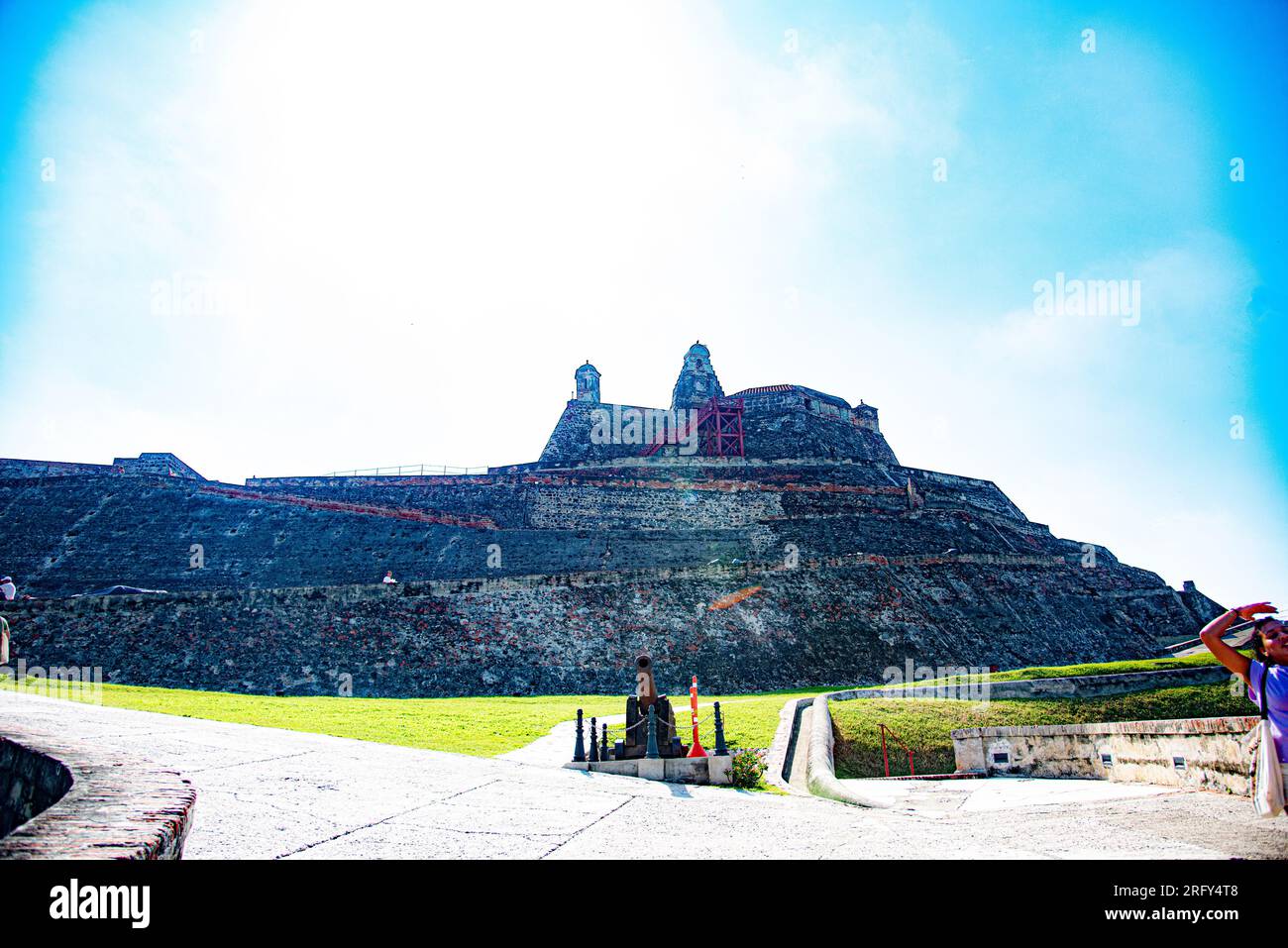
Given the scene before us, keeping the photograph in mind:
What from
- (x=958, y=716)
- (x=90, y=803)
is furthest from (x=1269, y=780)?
(x=958, y=716)

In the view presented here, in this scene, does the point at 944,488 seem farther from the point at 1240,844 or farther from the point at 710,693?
the point at 1240,844

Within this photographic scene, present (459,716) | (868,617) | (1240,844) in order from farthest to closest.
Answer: (868,617) < (459,716) < (1240,844)

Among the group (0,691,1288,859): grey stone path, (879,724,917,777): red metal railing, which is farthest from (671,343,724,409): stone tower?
(0,691,1288,859): grey stone path

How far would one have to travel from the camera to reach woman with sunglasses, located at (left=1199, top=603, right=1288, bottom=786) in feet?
12.1

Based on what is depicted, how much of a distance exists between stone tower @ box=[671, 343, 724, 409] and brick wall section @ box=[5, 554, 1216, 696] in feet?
69.5

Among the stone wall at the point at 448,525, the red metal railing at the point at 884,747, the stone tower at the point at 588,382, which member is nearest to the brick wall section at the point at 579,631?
the stone wall at the point at 448,525

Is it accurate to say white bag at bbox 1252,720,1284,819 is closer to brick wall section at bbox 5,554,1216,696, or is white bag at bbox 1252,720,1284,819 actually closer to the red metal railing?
the red metal railing

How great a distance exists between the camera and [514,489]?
30375 mm

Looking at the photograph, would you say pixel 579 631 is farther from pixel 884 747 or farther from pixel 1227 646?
pixel 1227 646

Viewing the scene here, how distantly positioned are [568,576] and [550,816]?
52.7 feet

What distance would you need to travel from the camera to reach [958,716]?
1212 cm
